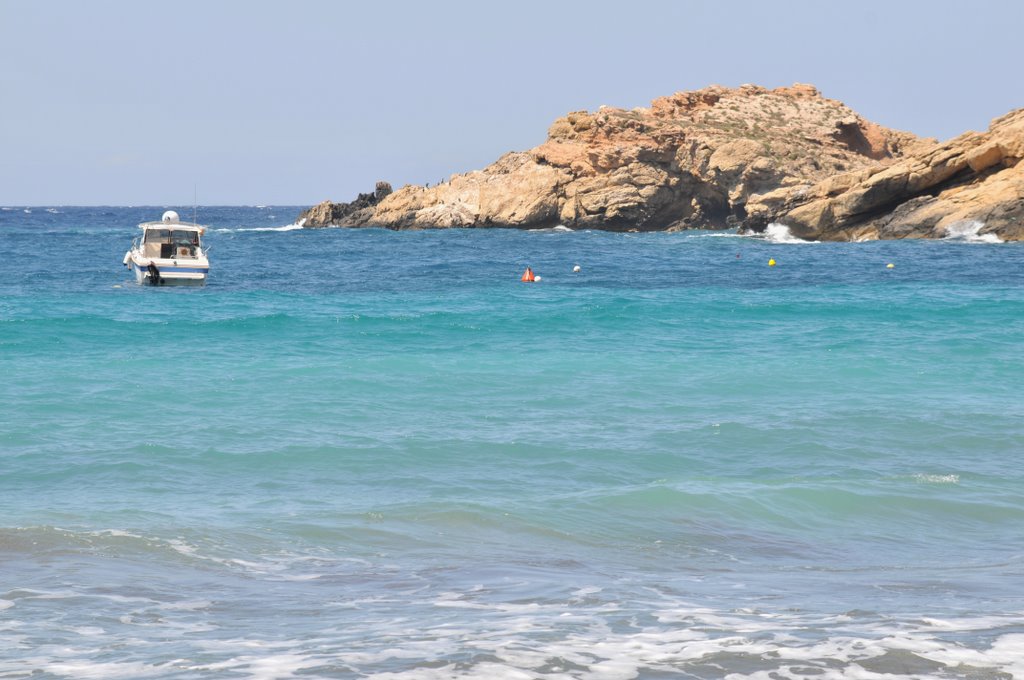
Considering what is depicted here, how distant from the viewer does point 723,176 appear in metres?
72.4

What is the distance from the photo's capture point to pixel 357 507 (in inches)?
395

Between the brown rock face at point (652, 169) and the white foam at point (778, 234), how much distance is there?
303 inches

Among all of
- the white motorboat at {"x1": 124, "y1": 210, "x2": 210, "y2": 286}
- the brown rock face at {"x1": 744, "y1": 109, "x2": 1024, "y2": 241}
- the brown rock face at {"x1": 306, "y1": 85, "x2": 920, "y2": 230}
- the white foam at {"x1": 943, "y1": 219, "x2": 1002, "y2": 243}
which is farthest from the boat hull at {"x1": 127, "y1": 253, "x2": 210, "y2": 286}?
the brown rock face at {"x1": 306, "y1": 85, "x2": 920, "y2": 230}

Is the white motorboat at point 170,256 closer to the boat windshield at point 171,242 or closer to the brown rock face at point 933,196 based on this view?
the boat windshield at point 171,242

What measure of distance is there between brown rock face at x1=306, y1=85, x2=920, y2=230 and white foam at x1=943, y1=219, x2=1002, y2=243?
55.8 feet

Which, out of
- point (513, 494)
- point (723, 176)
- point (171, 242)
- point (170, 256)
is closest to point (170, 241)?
point (171, 242)

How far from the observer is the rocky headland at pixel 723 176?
2136 inches

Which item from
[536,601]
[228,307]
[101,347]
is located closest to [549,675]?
[536,601]

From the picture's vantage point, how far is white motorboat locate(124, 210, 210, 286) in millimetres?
34500

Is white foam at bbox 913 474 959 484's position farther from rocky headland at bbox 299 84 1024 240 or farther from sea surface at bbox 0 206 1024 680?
rocky headland at bbox 299 84 1024 240

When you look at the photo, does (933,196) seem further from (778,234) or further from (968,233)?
(778,234)

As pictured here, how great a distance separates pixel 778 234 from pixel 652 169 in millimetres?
16815

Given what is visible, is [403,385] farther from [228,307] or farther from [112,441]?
[228,307]

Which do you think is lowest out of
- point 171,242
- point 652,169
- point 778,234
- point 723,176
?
point 171,242
